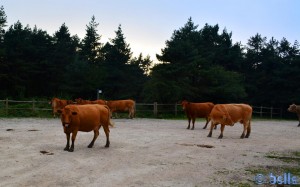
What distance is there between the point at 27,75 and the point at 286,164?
119ft

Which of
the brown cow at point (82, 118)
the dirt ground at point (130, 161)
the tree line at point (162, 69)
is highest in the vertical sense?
the tree line at point (162, 69)

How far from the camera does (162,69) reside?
1309 inches

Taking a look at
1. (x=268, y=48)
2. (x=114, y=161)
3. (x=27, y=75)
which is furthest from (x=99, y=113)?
(x=268, y=48)

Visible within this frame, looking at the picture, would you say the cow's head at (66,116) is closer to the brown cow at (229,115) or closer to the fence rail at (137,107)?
the brown cow at (229,115)

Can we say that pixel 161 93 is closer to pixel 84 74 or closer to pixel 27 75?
pixel 84 74

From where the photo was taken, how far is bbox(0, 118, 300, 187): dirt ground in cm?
736

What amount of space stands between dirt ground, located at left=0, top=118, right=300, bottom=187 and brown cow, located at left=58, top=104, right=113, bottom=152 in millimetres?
592

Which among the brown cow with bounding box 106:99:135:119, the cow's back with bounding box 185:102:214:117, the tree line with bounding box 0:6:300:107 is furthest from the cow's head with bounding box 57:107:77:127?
the tree line with bounding box 0:6:300:107

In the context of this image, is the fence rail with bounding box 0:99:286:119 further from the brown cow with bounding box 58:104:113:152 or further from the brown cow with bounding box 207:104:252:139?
the brown cow with bounding box 58:104:113:152

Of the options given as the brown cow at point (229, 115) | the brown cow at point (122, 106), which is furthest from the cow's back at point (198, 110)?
the brown cow at point (122, 106)

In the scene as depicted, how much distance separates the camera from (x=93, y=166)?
8602 mm

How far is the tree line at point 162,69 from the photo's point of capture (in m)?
34.4

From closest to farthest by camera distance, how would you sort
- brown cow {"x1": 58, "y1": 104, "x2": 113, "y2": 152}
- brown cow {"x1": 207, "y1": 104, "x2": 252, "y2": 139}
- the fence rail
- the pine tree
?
brown cow {"x1": 58, "y1": 104, "x2": 113, "y2": 152} → brown cow {"x1": 207, "y1": 104, "x2": 252, "y2": 139} → the fence rail → the pine tree

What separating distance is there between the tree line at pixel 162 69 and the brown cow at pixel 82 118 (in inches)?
796
